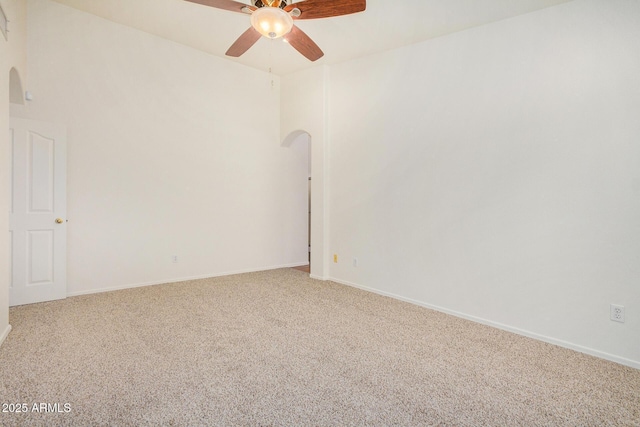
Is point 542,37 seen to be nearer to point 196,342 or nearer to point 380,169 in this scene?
Result: point 380,169

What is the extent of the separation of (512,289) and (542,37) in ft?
7.23

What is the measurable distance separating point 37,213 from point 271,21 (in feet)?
10.4

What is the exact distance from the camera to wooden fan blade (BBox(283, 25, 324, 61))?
274 cm

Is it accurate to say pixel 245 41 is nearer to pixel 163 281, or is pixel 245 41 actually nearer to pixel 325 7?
pixel 325 7

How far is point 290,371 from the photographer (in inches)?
90.2

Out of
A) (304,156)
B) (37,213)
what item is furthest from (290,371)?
(304,156)

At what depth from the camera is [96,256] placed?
13.2ft

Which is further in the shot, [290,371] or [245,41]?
[245,41]

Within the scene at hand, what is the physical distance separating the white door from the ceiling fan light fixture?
2693 mm

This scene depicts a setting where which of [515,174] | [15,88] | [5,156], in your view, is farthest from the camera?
[15,88]

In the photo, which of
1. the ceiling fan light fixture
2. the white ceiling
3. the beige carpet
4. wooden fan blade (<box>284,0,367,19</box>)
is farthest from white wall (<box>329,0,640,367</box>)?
the ceiling fan light fixture

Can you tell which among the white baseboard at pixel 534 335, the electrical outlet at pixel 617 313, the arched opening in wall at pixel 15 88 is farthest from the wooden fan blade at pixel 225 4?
the electrical outlet at pixel 617 313

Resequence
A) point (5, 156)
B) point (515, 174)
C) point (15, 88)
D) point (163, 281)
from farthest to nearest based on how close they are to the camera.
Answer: point (163, 281) → point (15, 88) → point (515, 174) → point (5, 156)

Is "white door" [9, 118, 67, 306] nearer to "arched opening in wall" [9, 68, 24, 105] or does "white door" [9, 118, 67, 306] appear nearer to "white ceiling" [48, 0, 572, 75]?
"arched opening in wall" [9, 68, 24, 105]
